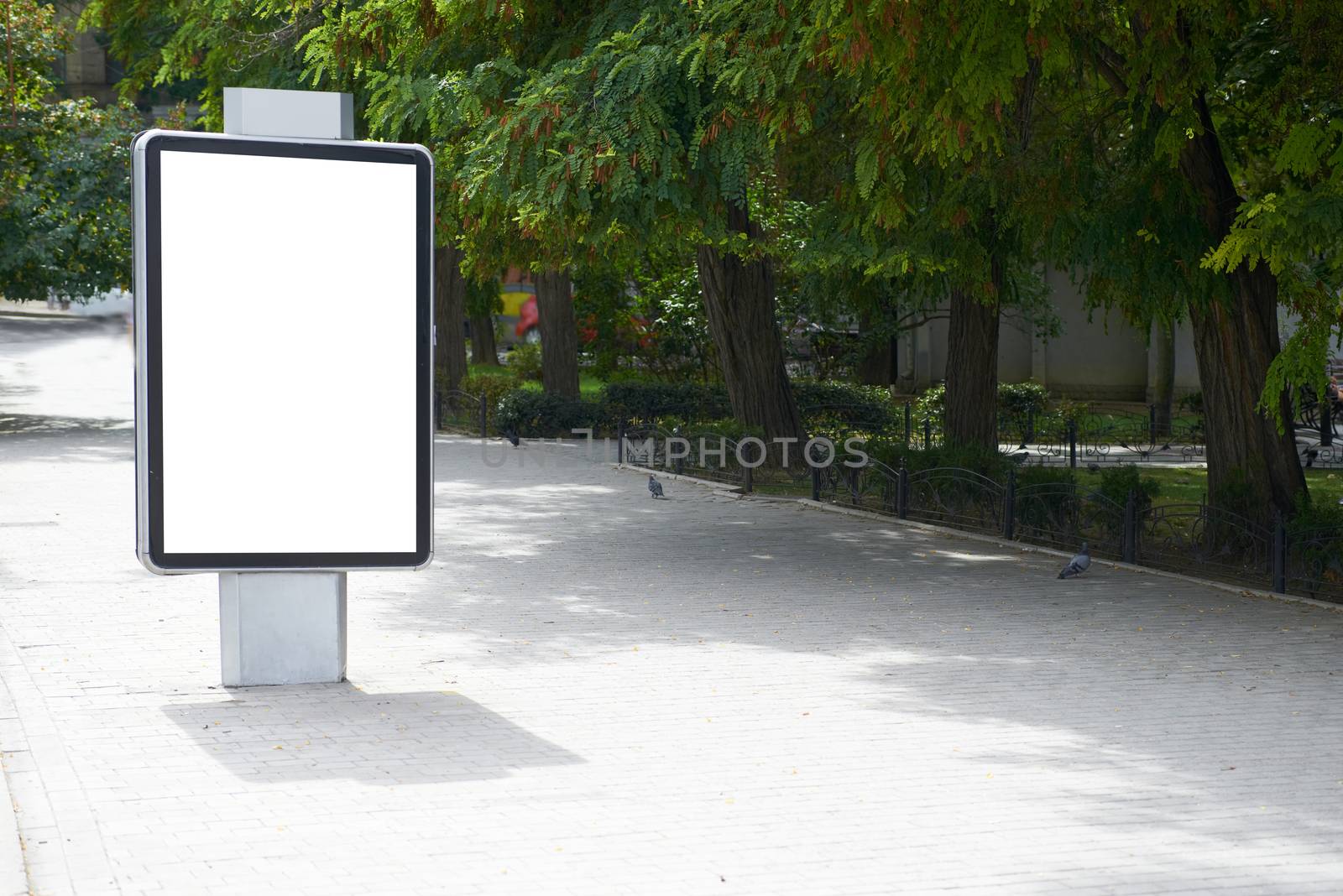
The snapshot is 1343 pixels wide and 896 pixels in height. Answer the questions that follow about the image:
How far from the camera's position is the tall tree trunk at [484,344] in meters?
46.5

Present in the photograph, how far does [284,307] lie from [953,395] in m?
13.6

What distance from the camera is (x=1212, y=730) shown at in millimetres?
8234

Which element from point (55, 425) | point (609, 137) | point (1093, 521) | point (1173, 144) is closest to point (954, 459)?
point (1093, 521)

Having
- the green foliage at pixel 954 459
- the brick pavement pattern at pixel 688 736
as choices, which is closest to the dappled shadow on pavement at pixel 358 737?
the brick pavement pattern at pixel 688 736

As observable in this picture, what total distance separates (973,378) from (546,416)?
34.6ft

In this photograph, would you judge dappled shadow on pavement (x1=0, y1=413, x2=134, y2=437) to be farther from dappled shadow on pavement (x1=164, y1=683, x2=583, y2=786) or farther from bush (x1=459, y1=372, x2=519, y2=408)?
dappled shadow on pavement (x1=164, y1=683, x2=583, y2=786)

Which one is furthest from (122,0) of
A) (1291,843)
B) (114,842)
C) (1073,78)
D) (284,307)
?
(1291,843)

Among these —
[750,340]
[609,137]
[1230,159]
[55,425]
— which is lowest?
[55,425]

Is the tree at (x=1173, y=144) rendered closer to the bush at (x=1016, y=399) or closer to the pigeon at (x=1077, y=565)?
the pigeon at (x=1077, y=565)

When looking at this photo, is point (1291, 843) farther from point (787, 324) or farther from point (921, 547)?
point (787, 324)

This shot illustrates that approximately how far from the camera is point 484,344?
47000 mm

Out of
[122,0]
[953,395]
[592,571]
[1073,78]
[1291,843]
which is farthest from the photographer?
[122,0]

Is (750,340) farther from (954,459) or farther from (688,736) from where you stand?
(688,736)

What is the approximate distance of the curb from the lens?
12.4 meters
